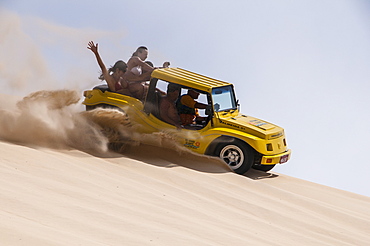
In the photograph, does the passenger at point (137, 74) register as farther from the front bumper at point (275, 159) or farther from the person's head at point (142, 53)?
the front bumper at point (275, 159)

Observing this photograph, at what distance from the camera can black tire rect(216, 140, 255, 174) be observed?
30.4 ft

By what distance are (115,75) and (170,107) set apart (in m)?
1.33

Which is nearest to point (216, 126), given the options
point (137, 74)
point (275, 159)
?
point (275, 159)

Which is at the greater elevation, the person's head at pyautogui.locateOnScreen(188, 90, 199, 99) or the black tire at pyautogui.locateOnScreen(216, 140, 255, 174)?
the person's head at pyautogui.locateOnScreen(188, 90, 199, 99)

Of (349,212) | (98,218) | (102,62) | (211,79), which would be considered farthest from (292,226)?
(102,62)

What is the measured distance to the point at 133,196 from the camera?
22.1ft

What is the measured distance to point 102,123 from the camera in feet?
32.1

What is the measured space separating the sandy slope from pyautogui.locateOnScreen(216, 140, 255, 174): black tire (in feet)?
0.58

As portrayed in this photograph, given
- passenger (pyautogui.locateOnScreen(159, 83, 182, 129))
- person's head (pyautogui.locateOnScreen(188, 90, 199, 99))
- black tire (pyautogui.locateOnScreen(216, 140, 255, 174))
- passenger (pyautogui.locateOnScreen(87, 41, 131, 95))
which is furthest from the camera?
passenger (pyautogui.locateOnScreen(87, 41, 131, 95))

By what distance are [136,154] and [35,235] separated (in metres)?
5.11

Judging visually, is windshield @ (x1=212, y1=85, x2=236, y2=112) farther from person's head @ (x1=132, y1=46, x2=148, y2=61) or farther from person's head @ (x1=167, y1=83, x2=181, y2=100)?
Answer: person's head @ (x1=132, y1=46, x2=148, y2=61)

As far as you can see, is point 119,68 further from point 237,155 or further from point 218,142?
point 237,155

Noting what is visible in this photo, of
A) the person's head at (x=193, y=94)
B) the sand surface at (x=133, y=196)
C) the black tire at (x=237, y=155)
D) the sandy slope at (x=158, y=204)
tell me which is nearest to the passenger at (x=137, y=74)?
the sand surface at (x=133, y=196)

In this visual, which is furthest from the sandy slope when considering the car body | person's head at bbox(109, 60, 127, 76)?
person's head at bbox(109, 60, 127, 76)
